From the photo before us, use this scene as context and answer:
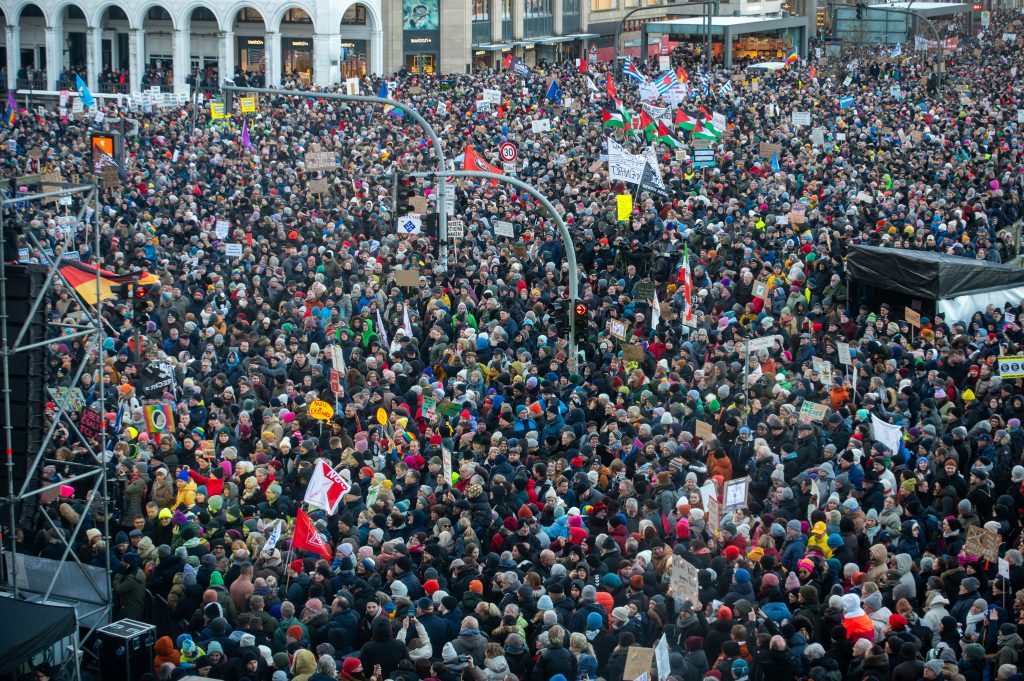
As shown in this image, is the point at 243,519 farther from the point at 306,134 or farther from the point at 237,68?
the point at 237,68

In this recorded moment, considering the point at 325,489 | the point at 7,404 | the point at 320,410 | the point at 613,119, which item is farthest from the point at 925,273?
the point at 613,119

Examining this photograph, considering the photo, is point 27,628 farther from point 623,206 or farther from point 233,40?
point 233,40

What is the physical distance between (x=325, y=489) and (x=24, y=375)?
3.38 meters

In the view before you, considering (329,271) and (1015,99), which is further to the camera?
(1015,99)

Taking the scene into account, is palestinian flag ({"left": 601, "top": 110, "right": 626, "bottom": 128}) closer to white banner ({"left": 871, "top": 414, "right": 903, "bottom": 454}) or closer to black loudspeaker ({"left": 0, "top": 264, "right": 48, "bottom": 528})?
white banner ({"left": 871, "top": 414, "right": 903, "bottom": 454})

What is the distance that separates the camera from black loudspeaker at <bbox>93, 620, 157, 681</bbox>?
40.7 feet

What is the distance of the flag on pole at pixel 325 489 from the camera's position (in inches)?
578

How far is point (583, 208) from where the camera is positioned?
29156 millimetres

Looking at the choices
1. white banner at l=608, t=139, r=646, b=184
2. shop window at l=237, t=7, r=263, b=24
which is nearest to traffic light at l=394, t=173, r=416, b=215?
white banner at l=608, t=139, r=646, b=184

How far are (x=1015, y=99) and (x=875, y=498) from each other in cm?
2832

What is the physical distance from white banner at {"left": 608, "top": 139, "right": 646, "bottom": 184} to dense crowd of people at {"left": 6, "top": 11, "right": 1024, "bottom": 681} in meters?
0.84

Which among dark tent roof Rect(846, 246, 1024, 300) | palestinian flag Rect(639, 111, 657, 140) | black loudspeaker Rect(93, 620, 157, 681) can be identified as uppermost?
palestinian flag Rect(639, 111, 657, 140)

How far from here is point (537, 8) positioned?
A: 73.1m

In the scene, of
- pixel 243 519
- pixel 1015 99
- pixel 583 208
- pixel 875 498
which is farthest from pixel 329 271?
pixel 1015 99
